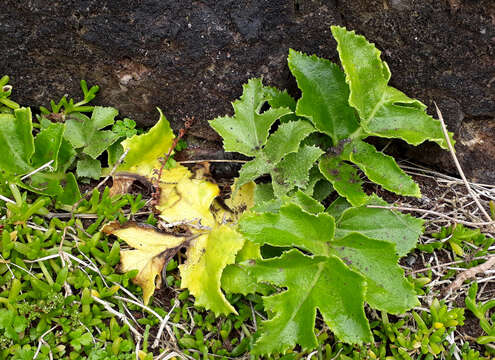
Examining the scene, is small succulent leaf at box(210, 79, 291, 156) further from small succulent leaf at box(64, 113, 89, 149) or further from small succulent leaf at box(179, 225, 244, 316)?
small succulent leaf at box(64, 113, 89, 149)

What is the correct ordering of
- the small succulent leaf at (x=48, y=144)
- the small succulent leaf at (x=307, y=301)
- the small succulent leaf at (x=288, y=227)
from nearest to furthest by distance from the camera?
the small succulent leaf at (x=307, y=301) → the small succulent leaf at (x=288, y=227) → the small succulent leaf at (x=48, y=144)

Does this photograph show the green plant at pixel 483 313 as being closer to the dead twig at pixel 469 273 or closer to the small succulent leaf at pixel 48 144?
the dead twig at pixel 469 273

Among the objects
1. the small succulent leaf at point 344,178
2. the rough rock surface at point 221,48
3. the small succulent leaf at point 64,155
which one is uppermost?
the rough rock surface at point 221,48

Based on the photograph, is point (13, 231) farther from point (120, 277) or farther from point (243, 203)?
point (243, 203)

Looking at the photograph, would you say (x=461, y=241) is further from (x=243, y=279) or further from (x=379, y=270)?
(x=243, y=279)

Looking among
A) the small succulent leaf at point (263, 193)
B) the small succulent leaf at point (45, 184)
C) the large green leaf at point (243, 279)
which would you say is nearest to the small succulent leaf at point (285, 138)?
the small succulent leaf at point (263, 193)

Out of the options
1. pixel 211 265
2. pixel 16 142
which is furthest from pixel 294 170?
pixel 16 142

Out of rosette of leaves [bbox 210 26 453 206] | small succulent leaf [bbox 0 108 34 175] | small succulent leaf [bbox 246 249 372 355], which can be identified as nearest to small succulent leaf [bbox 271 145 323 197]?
rosette of leaves [bbox 210 26 453 206]
